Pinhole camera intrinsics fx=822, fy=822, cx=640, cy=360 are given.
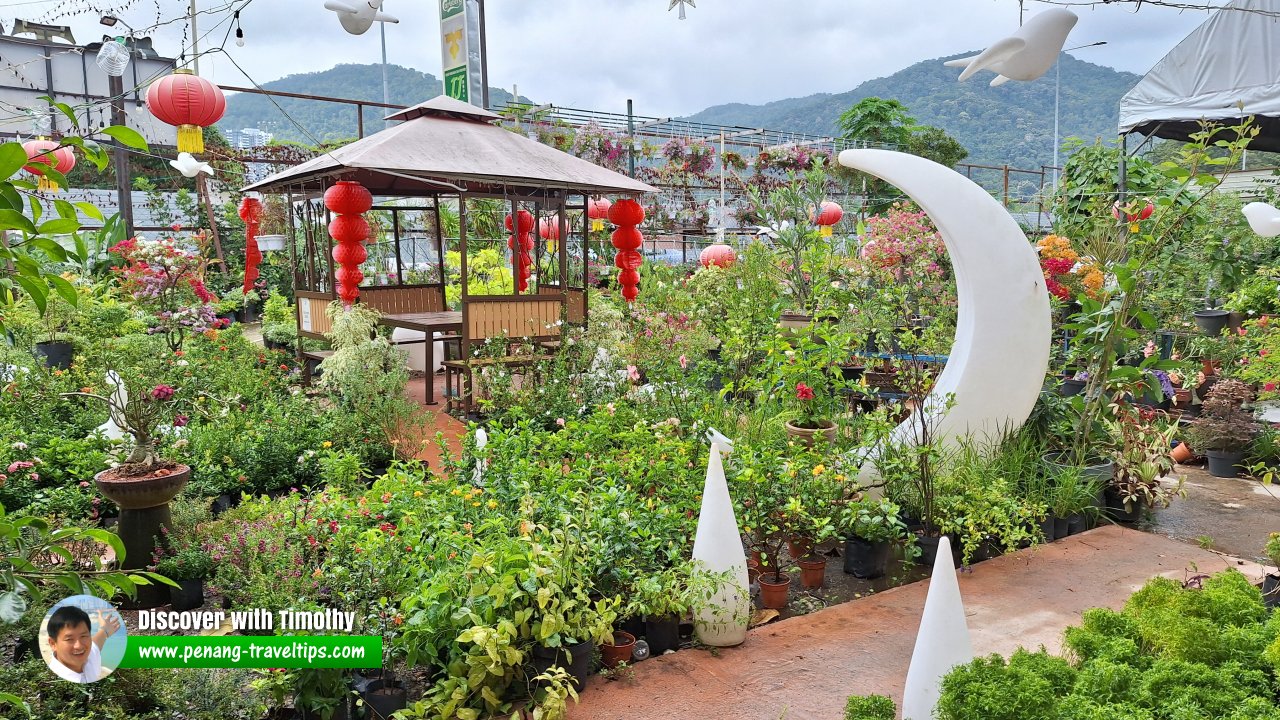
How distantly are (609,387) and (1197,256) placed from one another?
23.0 ft

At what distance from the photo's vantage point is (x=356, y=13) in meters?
3.36

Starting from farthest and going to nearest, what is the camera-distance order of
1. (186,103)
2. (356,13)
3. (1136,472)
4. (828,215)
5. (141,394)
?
(828,215) < (186,103) < (141,394) < (1136,472) < (356,13)

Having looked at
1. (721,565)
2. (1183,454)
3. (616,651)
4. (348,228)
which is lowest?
(1183,454)

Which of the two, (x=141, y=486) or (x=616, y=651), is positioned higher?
(x=141, y=486)

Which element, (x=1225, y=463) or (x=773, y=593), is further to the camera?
(x=1225, y=463)

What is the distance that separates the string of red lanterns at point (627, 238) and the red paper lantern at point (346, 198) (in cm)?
255

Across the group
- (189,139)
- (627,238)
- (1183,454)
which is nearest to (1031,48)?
(1183,454)

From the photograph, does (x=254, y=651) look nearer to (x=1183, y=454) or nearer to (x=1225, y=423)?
(x=1225, y=423)

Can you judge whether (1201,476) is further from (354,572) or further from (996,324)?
(354,572)

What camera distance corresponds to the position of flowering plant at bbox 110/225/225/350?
673cm

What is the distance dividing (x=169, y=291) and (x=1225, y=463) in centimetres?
844

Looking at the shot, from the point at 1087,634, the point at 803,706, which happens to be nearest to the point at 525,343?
the point at 803,706

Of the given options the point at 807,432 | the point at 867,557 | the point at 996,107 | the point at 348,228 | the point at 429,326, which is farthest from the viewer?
the point at 996,107

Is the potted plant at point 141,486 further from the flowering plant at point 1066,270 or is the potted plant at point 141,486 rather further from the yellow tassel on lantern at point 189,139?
the flowering plant at point 1066,270
